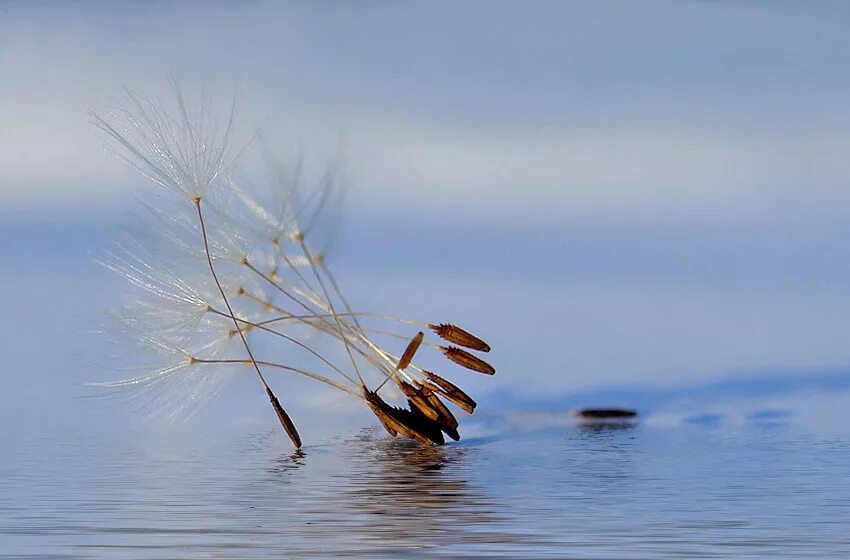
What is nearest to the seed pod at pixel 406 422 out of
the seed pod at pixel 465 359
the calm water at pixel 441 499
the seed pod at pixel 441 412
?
the seed pod at pixel 441 412

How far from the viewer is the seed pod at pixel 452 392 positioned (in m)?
18.7

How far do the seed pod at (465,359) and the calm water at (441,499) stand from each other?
1.21m

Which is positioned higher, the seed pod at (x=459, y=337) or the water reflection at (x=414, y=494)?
the seed pod at (x=459, y=337)

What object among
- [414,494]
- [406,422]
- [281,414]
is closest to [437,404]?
[406,422]

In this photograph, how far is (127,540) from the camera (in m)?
10.4

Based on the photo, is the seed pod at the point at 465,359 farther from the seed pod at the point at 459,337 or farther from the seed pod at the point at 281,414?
the seed pod at the point at 281,414

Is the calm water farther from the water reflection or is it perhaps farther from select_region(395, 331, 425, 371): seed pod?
select_region(395, 331, 425, 371): seed pod

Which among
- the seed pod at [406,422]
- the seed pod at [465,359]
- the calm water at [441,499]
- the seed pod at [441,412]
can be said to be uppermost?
the seed pod at [465,359]

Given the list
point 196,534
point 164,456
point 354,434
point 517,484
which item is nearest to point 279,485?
point 517,484

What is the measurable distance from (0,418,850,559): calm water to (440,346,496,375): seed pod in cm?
121

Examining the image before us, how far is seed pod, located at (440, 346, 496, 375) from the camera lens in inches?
718

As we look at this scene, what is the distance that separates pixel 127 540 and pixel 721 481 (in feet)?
23.5

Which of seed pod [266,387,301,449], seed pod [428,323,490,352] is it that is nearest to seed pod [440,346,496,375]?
seed pod [428,323,490,352]

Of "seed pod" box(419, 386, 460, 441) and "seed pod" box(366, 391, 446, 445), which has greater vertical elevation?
"seed pod" box(419, 386, 460, 441)
